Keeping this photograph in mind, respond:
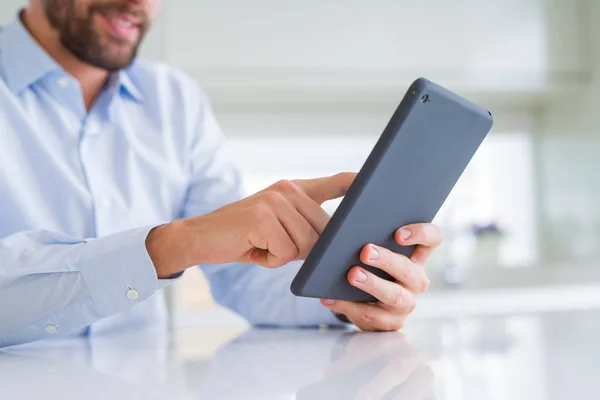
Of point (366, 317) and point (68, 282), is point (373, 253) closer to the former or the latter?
point (366, 317)

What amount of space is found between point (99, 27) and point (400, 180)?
0.77 meters

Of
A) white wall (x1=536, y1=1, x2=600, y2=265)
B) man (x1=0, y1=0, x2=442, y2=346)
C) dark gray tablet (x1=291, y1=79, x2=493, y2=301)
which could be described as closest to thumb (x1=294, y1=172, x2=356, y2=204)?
man (x1=0, y1=0, x2=442, y2=346)

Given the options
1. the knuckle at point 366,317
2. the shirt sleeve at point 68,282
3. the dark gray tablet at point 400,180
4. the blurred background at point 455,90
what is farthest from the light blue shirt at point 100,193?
the blurred background at point 455,90

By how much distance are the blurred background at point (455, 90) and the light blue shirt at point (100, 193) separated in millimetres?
1086

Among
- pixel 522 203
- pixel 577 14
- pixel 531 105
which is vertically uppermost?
pixel 577 14

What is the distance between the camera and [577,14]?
9.34ft

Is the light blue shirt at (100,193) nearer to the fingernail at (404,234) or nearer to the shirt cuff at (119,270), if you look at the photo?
the shirt cuff at (119,270)

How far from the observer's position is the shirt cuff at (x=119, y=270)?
83 cm

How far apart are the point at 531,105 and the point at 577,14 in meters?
0.43

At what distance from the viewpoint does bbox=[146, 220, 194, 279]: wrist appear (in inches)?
31.8

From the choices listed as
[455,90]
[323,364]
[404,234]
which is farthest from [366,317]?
[455,90]

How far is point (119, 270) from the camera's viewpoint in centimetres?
84

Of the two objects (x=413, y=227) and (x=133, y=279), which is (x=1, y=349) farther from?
(x=413, y=227)

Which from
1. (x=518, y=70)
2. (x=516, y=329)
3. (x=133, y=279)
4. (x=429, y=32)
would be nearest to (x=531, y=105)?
(x=518, y=70)
